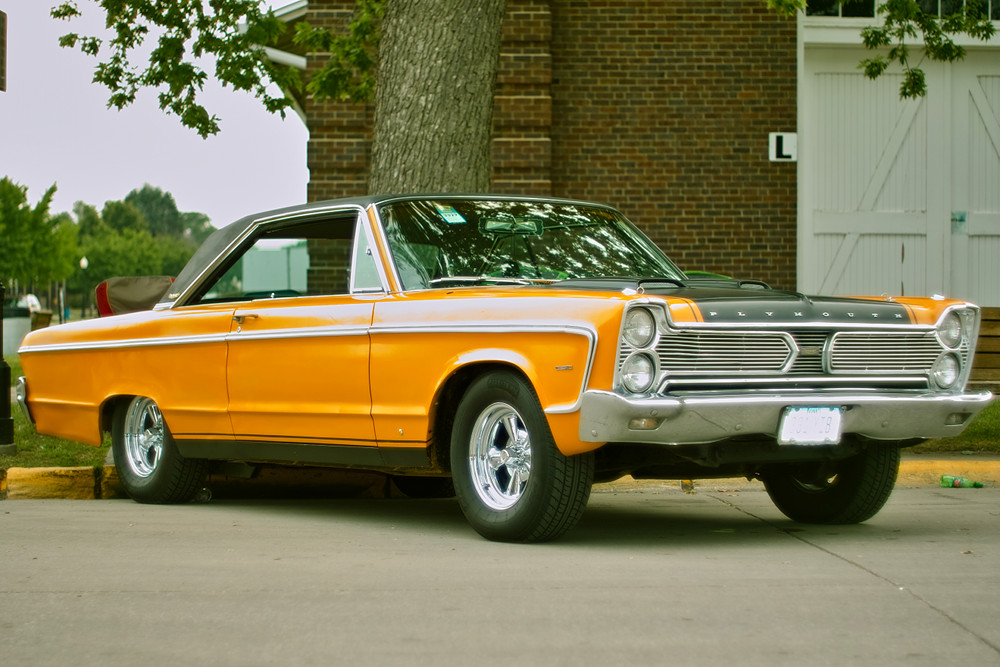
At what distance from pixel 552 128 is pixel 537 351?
30.9ft

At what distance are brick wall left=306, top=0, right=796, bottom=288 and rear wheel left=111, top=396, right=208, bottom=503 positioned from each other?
7.53 metres

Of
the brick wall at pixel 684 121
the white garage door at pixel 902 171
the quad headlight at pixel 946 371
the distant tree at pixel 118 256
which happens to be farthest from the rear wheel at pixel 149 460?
the distant tree at pixel 118 256

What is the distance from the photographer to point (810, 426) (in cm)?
562

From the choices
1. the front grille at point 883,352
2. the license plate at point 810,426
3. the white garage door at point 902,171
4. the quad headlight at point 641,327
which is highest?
the white garage door at point 902,171

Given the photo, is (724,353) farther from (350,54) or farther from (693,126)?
(693,126)

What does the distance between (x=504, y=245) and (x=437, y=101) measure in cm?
335

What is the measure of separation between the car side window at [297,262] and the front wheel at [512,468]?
1.07m

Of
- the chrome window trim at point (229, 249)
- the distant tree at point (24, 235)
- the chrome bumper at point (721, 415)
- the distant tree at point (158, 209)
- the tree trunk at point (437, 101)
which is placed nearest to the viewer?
the chrome bumper at point (721, 415)

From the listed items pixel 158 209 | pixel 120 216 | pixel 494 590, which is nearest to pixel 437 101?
pixel 494 590

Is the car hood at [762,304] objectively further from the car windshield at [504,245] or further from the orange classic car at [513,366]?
the car windshield at [504,245]

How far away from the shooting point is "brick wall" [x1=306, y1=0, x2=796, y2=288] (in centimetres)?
1478

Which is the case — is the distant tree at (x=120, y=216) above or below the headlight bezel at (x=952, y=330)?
above

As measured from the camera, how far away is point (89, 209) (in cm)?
14512

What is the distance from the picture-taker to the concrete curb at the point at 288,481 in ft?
27.4
